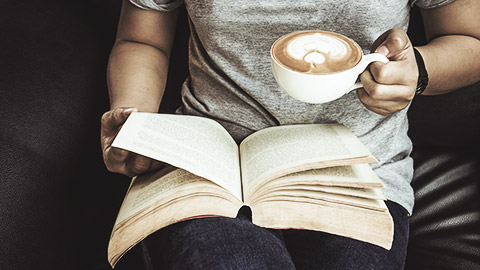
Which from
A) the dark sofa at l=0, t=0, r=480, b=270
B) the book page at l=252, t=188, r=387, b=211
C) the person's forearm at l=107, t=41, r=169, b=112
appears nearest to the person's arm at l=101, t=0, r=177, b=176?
the person's forearm at l=107, t=41, r=169, b=112

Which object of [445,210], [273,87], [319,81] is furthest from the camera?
[445,210]

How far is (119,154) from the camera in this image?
68 cm

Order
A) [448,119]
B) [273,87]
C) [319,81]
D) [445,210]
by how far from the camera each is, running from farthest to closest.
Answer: [448,119]
[445,210]
[273,87]
[319,81]

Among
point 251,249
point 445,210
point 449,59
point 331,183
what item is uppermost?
point 449,59

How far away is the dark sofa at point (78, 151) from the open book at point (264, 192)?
187mm

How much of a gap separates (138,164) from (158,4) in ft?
1.15

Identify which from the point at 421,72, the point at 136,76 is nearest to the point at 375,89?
the point at 421,72

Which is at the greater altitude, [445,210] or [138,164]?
[138,164]

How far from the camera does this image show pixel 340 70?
55 centimetres

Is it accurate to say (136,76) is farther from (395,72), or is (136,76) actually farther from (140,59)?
(395,72)

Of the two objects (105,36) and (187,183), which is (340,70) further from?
(105,36)

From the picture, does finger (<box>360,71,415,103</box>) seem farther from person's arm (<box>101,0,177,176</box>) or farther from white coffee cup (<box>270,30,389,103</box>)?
person's arm (<box>101,0,177,176</box>)

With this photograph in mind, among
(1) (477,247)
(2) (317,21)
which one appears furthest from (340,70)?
(1) (477,247)

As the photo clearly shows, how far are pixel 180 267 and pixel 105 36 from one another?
689 mm
